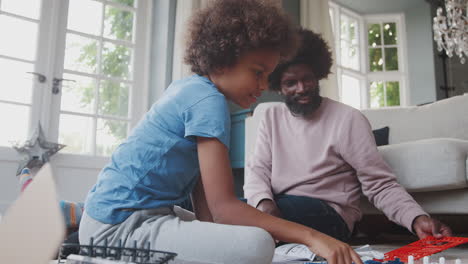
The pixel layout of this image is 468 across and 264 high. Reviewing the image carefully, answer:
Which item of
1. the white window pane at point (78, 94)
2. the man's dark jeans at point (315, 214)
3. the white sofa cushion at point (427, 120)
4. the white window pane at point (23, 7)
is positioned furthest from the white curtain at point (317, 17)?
the man's dark jeans at point (315, 214)

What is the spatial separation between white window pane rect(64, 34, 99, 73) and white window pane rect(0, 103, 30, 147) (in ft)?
1.50

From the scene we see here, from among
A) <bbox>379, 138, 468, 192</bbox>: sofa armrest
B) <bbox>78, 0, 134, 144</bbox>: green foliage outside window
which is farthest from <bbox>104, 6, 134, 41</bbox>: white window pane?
<bbox>379, 138, 468, 192</bbox>: sofa armrest

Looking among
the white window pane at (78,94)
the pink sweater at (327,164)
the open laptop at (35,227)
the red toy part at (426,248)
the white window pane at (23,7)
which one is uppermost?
the white window pane at (23,7)

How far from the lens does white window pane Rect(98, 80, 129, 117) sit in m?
3.37

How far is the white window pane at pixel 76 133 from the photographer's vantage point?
3.14 m

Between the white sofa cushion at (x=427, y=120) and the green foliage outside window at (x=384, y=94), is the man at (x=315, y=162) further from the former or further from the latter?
the green foliage outside window at (x=384, y=94)

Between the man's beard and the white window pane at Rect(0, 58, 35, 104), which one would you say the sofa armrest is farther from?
the white window pane at Rect(0, 58, 35, 104)

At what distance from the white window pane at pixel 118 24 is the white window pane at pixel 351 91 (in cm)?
245

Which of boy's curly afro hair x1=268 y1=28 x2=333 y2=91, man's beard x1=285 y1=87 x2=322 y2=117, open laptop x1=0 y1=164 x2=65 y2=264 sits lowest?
open laptop x1=0 y1=164 x2=65 y2=264

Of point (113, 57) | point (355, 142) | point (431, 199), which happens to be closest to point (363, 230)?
point (431, 199)

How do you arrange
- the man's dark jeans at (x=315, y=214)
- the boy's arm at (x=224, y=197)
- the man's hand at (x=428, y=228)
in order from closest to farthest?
the boy's arm at (x=224, y=197)
the man's hand at (x=428, y=228)
the man's dark jeans at (x=315, y=214)

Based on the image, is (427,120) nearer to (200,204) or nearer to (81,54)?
(200,204)

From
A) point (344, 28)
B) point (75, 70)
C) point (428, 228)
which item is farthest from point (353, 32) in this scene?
point (428, 228)

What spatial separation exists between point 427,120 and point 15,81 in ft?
8.38
